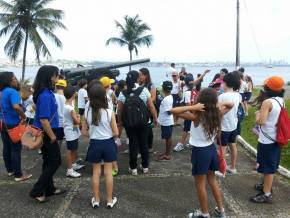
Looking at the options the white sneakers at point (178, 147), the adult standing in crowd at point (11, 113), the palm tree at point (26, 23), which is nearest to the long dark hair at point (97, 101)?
the adult standing in crowd at point (11, 113)

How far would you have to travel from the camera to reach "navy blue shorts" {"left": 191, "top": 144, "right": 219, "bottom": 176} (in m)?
3.86

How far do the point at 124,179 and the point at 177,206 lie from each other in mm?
1315

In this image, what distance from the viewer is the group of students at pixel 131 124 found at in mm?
3900

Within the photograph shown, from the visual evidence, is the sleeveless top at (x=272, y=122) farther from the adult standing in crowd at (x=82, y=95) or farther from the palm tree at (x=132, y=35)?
the palm tree at (x=132, y=35)

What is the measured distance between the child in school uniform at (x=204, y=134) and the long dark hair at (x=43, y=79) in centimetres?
186

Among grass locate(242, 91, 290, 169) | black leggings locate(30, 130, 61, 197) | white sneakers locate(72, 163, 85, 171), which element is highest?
black leggings locate(30, 130, 61, 197)

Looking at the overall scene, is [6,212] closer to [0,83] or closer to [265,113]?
[0,83]

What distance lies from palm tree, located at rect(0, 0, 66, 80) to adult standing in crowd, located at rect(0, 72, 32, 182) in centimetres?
1864

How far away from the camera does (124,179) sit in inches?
219

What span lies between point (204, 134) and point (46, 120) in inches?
80.9

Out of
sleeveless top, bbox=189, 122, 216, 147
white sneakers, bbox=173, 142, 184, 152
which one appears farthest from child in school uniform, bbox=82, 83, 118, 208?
white sneakers, bbox=173, 142, 184, 152

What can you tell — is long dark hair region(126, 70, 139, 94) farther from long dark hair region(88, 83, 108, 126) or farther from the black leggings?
the black leggings

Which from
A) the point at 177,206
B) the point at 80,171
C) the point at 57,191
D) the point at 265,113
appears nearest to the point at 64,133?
the point at 80,171

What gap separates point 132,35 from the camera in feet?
96.7
